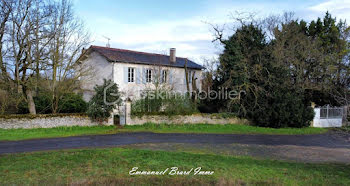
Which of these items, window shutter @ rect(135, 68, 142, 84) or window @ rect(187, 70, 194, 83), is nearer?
window shutter @ rect(135, 68, 142, 84)

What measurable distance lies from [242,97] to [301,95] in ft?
15.2

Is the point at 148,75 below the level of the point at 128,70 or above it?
below

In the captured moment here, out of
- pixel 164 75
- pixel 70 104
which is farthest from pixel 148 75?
pixel 70 104

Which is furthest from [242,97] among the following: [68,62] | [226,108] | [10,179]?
[10,179]

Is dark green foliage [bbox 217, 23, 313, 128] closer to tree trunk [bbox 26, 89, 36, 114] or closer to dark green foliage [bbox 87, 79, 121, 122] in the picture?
dark green foliage [bbox 87, 79, 121, 122]

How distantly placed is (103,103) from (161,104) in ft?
15.2

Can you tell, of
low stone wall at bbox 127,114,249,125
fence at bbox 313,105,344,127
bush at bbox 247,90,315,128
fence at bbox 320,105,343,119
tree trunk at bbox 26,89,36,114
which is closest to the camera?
tree trunk at bbox 26,89,36,114

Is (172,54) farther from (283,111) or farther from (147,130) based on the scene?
(283,111)

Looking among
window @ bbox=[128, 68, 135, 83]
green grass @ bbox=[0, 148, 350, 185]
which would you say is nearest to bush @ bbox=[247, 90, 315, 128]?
window @ bbox=[128, 68, 135, 83]

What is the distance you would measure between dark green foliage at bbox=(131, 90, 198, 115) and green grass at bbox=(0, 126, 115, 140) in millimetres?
3218

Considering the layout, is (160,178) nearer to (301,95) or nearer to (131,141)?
(131,141)

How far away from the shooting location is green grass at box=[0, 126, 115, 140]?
16.2 metres

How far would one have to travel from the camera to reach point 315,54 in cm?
2377

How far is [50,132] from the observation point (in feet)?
58.5
